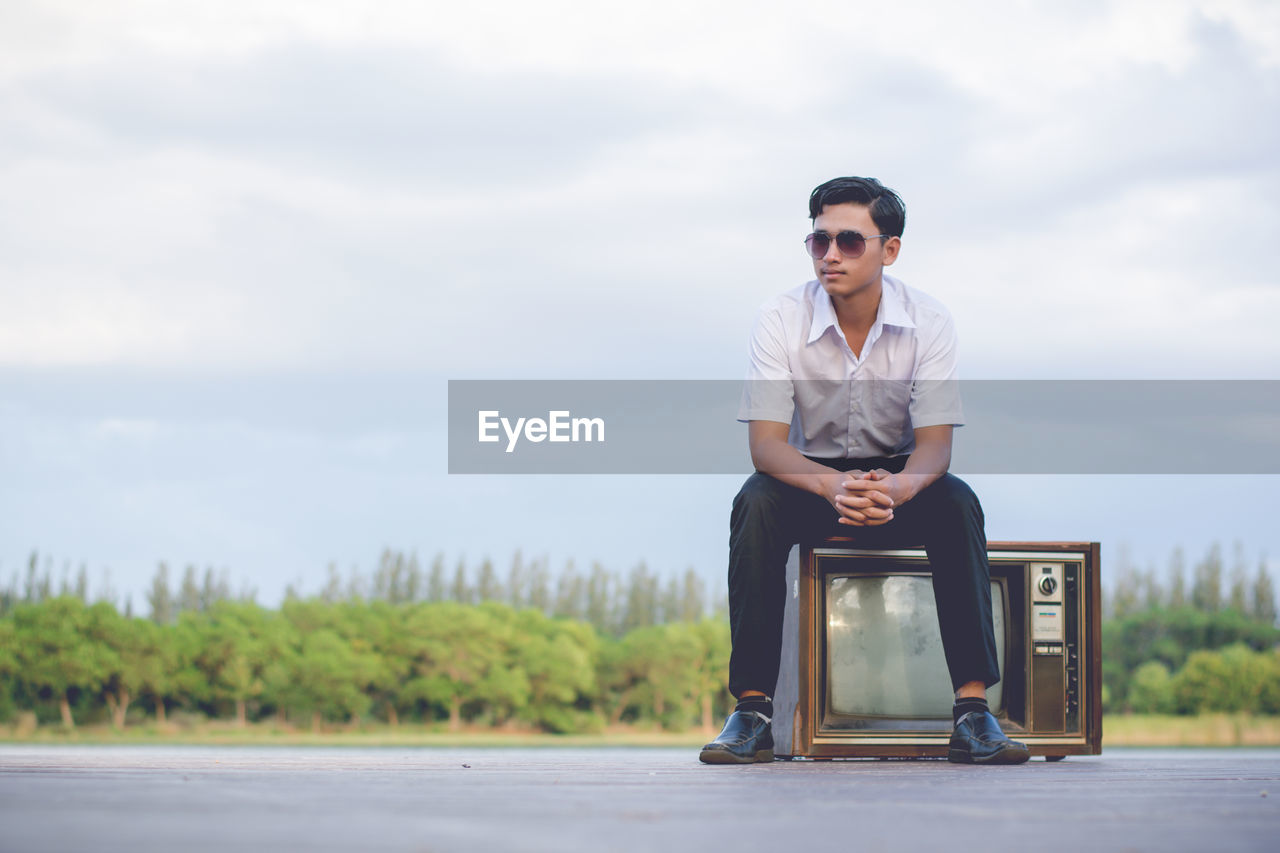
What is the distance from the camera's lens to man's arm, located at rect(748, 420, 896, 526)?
4.15 meters

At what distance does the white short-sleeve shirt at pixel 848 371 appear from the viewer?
4.56 m

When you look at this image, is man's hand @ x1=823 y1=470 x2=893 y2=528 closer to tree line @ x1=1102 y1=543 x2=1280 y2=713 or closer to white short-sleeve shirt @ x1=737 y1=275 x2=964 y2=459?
white short-sleeve shirt @ x1=737 y1=275 x2=964 y2=459

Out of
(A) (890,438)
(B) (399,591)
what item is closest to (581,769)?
(A) (890,438)

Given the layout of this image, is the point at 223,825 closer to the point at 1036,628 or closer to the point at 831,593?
the point at 831,593

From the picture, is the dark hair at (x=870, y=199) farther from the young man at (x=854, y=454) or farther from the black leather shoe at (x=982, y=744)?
the black leather shoe at (x=982, y=744)

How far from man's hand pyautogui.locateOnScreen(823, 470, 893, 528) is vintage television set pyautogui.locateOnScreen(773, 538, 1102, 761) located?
0.39 m

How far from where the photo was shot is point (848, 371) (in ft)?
15.0

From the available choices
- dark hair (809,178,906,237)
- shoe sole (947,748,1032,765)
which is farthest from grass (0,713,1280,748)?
shoe sole (947,748,1032,765)

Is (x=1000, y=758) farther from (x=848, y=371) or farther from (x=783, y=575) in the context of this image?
(x=848, y=371)

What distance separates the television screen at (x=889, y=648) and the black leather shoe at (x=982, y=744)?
702 mm

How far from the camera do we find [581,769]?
359 centimetres

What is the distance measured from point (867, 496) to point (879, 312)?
822mm

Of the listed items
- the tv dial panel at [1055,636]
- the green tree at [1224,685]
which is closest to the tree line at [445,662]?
the green tree at [1224,685]

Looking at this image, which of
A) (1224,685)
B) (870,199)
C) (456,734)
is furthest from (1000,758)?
(456,734)
